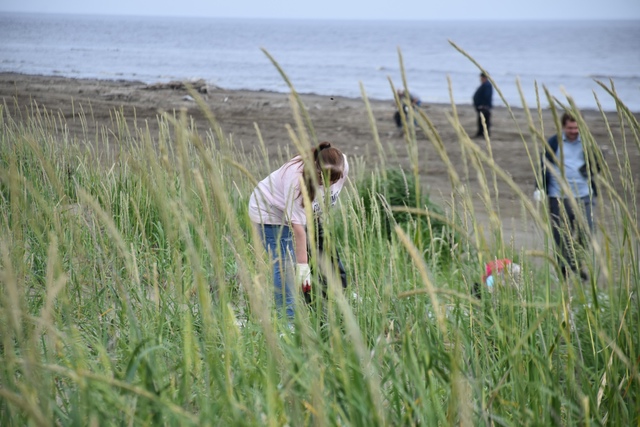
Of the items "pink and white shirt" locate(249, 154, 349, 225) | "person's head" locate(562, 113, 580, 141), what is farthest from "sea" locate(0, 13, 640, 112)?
"pink and white shirt" locate(249, 154, 349, 225)

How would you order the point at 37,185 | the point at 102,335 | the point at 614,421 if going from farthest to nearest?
the point at 37,185 < the point at 102,335 < the point at 614,421

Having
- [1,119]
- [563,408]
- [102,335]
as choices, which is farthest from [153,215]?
[563,408]

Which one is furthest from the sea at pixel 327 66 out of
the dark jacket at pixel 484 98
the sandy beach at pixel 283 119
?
the dark jacket at pixel 484 98

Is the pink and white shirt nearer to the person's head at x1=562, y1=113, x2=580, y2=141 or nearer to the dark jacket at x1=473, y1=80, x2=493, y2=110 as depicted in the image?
Result: the person's head at x1=562, y1=113, x2=580, y2=141

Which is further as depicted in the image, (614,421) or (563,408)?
(563,408)

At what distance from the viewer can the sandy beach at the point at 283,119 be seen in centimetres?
707

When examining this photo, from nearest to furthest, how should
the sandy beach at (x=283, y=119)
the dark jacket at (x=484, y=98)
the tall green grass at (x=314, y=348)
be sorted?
the tall green grass at (x=314, y=348)
the sandy beach at (x=283, y=119)
the dark jacket at (x=484, y=98)

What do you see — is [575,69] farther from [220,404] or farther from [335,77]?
[220,404]

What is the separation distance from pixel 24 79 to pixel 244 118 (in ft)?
29.8

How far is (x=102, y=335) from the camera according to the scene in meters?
2.48

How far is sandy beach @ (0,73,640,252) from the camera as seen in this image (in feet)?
23.2

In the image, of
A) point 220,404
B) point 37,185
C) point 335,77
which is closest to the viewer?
point 220,404

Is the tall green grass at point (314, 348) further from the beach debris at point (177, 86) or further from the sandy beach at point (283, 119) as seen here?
the beach debris at point (177, 86)

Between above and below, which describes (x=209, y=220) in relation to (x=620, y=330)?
above
